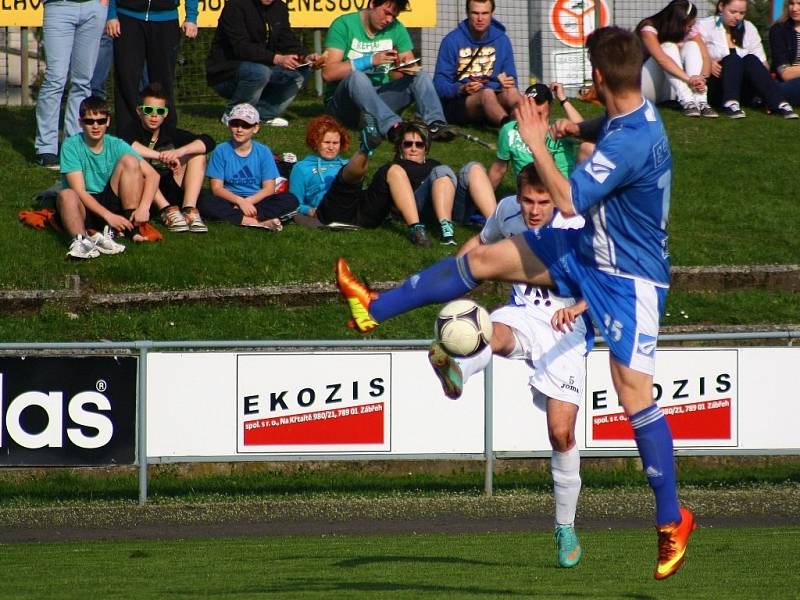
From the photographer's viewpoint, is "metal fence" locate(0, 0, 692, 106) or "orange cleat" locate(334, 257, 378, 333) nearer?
"orange cleat" locate(334, 257, 378, 333)

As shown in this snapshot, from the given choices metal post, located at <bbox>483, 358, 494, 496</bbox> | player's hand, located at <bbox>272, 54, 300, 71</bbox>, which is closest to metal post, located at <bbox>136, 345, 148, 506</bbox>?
metal post, located at <bbox>483, 358, 494, 496</bbox>

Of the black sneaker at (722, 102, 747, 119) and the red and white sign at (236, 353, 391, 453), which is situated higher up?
the black sneaker at (722, 102, 747, 119)

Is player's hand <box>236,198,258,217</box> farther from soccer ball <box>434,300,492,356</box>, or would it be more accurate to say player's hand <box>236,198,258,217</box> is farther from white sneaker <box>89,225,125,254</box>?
soccer ball <box>434,300,492,356</box>

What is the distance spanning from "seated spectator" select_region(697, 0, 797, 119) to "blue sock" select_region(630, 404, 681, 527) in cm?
1142

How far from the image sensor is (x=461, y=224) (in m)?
13.6

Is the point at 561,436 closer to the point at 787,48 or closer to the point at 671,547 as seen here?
the point at 671,547

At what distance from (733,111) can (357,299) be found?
11709 millimetres

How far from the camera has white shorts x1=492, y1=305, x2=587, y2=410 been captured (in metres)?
7.11

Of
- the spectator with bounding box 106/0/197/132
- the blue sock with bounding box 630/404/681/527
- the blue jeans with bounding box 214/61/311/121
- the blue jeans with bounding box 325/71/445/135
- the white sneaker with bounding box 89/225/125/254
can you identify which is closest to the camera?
the blue sock with bounding box 630/404/681/527

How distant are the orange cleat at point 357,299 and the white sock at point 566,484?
140 cm

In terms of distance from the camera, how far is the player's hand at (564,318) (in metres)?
6.79

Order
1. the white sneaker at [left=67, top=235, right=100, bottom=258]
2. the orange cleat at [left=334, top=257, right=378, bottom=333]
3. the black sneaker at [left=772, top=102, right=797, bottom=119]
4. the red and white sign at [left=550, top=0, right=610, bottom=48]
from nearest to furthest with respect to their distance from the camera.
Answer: the orange cleat at [left=334, top=257, right=378, bottom=333] → the white sneaker at [left=67, top=235, right=100, bottom=258] → the black sneaker at [left=772, top=102, right=797, bottom=119] → the red and white sign at [left=550, top=0, right=610, bottom=48]

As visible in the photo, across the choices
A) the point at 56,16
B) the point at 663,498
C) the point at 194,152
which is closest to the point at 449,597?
the point at 663,498

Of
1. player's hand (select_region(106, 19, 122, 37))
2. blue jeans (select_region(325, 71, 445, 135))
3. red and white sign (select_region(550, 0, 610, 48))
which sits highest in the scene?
red and white sign (select_region(550, 0, 610, 48))
